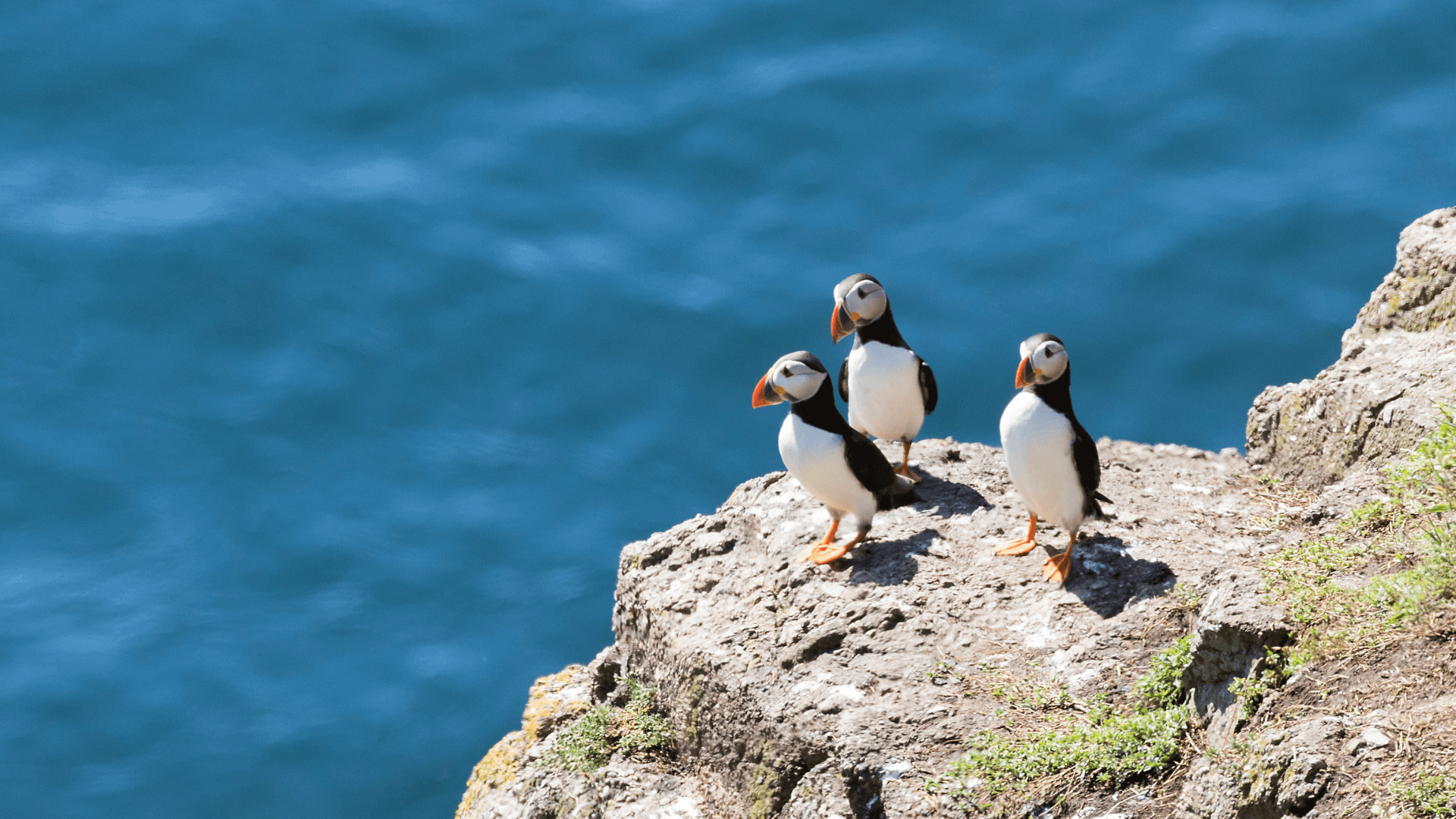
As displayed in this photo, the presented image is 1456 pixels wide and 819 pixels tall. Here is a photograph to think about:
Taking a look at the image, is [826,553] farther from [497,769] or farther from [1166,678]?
[497,769]

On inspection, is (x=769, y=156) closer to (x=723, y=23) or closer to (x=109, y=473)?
(x=723, y=23)

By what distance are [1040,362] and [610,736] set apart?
2.95 meters

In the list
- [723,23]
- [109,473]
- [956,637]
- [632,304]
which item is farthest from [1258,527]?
[723,23]

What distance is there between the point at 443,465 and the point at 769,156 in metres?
6.10

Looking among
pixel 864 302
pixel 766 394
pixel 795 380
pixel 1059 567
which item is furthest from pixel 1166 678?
pixel 864 302

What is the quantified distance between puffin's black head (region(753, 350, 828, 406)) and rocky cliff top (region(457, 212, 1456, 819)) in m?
0.88

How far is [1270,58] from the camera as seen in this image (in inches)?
718

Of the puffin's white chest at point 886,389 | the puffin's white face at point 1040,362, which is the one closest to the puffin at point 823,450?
the puffin's white chest at point 886,389

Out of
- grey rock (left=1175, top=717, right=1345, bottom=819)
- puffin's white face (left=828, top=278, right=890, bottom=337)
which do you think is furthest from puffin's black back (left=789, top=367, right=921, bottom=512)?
grey rock (left=1175, top=717, right=1345, bottom=819)

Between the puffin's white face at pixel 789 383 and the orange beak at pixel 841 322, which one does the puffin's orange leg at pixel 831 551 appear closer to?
the puffin's white face at pixel 789 383

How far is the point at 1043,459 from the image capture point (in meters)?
6.36

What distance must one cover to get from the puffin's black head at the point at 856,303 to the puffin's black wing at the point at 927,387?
391 mm

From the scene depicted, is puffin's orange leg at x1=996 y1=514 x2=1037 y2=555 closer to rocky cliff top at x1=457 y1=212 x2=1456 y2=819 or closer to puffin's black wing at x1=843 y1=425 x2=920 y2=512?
rocky cliff top at x1=457 y1=212 x2=1456 y2=819

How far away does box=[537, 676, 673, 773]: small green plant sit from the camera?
22.2 feet
